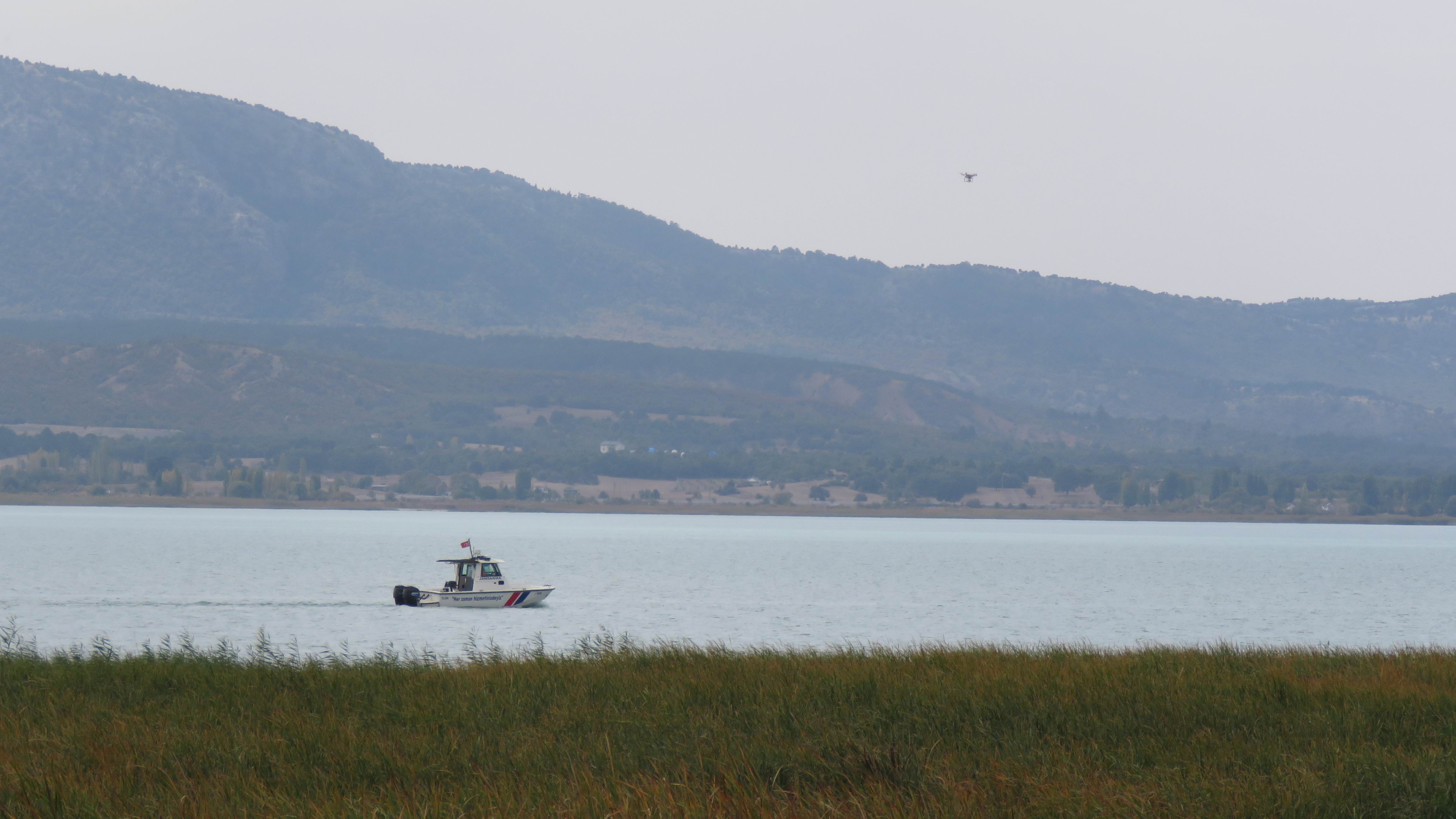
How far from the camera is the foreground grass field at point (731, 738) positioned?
41.2 ft

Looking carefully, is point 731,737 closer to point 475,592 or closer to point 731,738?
point 731,738

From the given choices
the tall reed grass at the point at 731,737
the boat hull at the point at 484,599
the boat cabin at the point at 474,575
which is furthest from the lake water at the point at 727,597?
the tall reed grass at the point at 731,737

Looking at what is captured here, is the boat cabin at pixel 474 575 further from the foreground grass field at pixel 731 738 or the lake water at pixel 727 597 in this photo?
the foreground grass field at pixel 731 738

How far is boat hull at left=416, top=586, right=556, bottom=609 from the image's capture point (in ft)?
257

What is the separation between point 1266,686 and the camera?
1889 cm

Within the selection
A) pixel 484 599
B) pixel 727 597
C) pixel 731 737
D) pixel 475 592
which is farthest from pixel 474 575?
pixel 731 737

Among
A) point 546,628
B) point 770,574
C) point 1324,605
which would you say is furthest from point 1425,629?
point 770,574

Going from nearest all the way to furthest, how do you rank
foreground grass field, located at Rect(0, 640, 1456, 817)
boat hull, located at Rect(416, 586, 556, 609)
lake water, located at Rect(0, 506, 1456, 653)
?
→ foreground grass field, located at Rect(0, 640, 1456, 817)
lake water, located at Rect(0, 506, 1456, 653)
boat hull, located at Rect(416, 586, 556, 609)

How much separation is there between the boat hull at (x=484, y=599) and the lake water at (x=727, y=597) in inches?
32.6

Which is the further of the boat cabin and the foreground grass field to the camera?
the boat cabin

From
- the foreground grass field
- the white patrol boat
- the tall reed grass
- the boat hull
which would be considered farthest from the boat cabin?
the foreground grass field

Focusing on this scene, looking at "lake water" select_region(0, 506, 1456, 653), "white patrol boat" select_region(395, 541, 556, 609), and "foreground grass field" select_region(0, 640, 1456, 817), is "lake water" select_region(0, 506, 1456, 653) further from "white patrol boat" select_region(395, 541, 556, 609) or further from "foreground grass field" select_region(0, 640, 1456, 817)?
"foreground grass field" select_region(0, 640, 1456, 817)

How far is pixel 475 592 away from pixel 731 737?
64.5 meters

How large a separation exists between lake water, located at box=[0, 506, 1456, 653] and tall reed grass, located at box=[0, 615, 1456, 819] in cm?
1282
